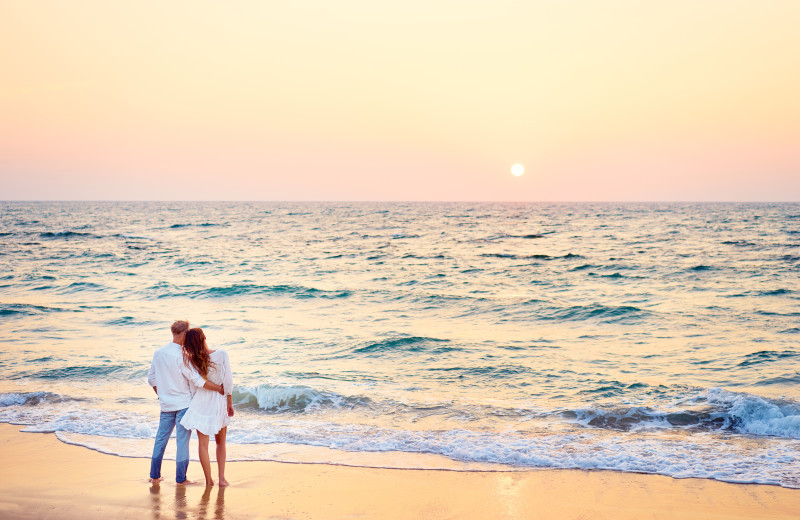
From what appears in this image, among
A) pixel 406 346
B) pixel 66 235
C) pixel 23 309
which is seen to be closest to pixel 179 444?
pixel 406 346

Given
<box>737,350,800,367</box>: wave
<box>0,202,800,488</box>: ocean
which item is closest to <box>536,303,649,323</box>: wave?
<box>0,202,800,488</box>: ocean

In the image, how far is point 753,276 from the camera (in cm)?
2425

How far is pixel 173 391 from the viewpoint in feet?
20.5

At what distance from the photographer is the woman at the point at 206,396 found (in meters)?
6.00

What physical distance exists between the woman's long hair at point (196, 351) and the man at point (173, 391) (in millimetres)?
153

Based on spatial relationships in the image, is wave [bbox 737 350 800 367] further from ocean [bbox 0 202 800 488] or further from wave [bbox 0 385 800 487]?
wave [bbox 0 385 800 487]

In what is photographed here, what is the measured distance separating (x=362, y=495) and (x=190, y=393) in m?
2.10

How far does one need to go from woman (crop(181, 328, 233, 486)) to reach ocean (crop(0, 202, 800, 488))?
1118 millimetres

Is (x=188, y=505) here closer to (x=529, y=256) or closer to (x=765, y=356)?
(x=765, y=356)

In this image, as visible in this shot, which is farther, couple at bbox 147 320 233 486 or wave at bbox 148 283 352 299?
wave at bbox 148 283 352 299

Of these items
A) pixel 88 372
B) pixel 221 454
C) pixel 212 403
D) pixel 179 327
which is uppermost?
pixel 179 327

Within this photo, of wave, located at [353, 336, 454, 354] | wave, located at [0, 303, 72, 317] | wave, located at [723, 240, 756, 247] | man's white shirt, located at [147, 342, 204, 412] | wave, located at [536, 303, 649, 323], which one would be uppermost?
wave, located at [723, 240, 756, 247]

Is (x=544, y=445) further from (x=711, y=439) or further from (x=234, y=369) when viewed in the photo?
(x=234, y=369)

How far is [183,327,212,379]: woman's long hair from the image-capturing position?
5.96 meters
